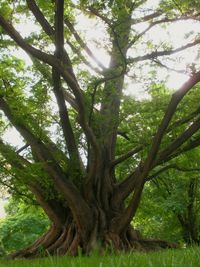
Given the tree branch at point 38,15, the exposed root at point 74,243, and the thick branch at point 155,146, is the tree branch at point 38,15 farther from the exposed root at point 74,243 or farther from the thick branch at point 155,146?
the exposed root at point 74,243

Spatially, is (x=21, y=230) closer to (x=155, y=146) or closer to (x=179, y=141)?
(x=179, y=141)

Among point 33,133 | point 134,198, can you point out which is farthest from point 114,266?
point 33,133

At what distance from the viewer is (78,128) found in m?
11.4

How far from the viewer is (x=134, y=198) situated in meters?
9.71

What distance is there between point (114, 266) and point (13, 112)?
687cm

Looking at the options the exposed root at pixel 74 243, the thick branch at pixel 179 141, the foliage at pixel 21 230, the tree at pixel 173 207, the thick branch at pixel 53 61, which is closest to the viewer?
the thick branch at pixel 53 61

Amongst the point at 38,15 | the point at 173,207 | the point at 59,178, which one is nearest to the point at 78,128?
the point at 59,178

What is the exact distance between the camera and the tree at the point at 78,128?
28.9 ft

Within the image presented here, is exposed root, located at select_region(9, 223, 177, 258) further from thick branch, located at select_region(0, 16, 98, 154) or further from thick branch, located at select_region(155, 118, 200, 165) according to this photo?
thick branch, located at select_region(0, 16, 98, 154)

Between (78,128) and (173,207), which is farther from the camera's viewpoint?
(173,207)

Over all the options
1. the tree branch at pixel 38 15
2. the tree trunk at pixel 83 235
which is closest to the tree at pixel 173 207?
the tree trunk at pixel 83 235

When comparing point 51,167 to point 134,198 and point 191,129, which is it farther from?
point 191,129

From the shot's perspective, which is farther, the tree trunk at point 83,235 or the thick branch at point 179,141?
the tree trunk at point 83,235

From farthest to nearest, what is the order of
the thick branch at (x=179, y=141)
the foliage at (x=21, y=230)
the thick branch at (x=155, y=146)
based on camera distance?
1. the foliage at (x=21, y=230)
2. the thick branch at (x=179, y=141)
3. the thick branch at (x=155, y=146)
